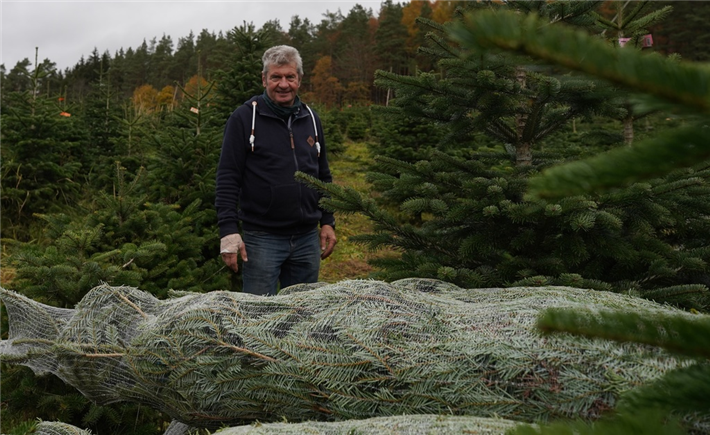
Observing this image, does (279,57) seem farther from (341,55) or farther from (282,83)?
(341,55)

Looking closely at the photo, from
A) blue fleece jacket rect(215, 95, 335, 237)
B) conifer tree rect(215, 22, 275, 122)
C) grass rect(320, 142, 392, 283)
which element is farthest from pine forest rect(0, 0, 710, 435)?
conifer tree rect(215, 22, 275, 122)

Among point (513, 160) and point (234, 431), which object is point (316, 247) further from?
point (234, 431)

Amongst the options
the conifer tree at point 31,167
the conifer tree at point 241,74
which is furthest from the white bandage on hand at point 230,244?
the conifer tree at point 241,74

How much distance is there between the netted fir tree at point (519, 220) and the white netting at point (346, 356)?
530 millimetres

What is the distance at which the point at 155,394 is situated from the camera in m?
1.88

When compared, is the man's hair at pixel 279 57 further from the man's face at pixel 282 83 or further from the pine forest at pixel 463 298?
the pine forest at pixel 463 298

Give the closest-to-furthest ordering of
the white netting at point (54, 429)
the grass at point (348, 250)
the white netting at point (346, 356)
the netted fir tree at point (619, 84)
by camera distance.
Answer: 1. the netted fir tree at point (619, 84)
2. the white netting at point (346, 356)
3. the white netting at point (54, 429)
4. the grass at point (348, 250)

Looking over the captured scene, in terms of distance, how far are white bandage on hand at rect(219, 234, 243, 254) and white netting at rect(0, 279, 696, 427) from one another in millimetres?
1059

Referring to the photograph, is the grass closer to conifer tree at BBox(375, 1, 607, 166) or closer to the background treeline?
conifer tree at BBox(375, 1, 607, 166)

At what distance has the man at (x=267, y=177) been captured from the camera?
3363 mm

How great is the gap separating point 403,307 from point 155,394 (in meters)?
1.09

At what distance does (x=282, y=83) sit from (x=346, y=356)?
2396 mm

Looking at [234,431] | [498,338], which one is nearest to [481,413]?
[498,338]

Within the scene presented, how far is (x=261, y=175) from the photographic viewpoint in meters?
3.39
